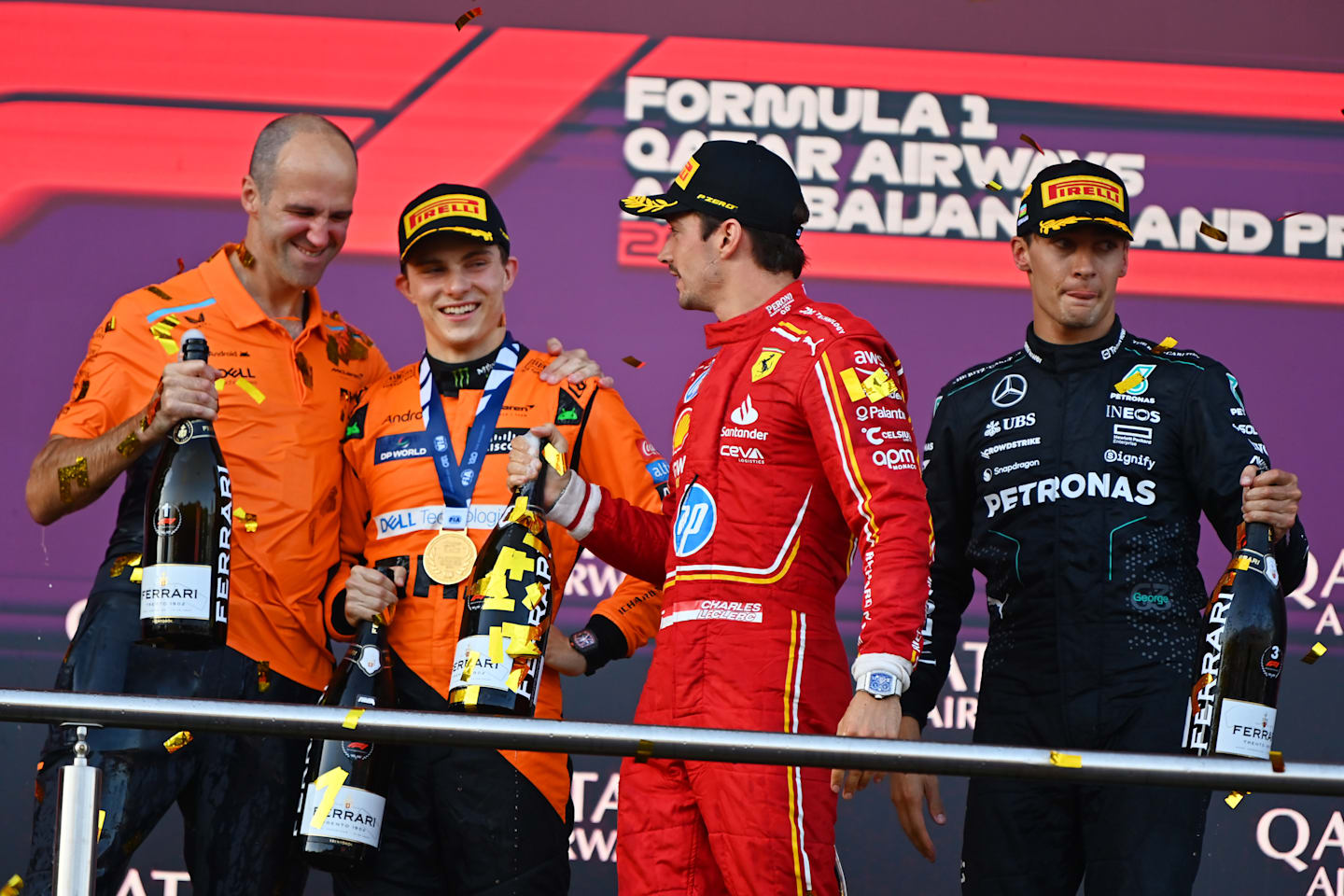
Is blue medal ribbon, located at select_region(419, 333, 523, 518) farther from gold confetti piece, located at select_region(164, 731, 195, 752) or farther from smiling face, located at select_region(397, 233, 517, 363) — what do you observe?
gold confetti piece, located at select_region(164, 731, 195, 752)

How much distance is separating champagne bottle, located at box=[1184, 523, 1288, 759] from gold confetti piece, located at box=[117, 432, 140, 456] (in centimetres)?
151

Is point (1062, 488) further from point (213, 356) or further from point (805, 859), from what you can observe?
point (213, 356)

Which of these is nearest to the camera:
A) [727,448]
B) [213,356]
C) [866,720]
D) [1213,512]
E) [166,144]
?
[866,720]

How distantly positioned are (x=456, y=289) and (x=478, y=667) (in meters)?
0.72

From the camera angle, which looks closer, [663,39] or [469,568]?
[469,568]

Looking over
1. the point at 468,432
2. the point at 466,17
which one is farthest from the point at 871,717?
the point at 466,17

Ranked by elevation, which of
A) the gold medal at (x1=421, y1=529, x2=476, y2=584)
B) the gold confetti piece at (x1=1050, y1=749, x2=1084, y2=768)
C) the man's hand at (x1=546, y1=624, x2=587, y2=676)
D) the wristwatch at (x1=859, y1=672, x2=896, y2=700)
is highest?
the gold medal at (x1=421, y1=529, x2=476, y2=584)

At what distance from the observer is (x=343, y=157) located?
9.01ft

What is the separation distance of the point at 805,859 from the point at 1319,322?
2.02 meters

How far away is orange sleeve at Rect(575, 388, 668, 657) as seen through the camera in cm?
255

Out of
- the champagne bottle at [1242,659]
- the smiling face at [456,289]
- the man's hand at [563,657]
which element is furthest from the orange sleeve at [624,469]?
the champagne bottle at [1242,659]

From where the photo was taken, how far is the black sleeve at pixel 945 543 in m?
2.51

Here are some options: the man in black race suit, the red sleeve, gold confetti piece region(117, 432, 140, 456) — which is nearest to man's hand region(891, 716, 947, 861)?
the man in black race suit

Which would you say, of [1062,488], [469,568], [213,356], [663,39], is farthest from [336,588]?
[663,39]
